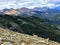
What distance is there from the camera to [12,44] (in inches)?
650

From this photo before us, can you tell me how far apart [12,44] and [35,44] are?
1880 mm

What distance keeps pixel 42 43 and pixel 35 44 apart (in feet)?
2.64

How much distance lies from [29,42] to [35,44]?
0.45 m

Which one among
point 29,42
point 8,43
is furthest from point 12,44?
point 29,42

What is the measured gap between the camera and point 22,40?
17.8 meters

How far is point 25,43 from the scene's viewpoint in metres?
17.2

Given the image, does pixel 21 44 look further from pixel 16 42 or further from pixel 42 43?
pixel 42 43

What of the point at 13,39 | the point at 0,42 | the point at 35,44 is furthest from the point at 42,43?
the point at 0,42

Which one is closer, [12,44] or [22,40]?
[12,44]

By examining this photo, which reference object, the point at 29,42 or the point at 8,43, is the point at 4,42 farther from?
the point at 29,42

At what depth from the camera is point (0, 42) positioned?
16625 millimetres

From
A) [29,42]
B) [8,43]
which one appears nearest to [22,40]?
[29,42]

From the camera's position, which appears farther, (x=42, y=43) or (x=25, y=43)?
(x=42, y=43)

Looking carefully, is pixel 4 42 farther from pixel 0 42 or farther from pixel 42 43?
pixel 42 43
